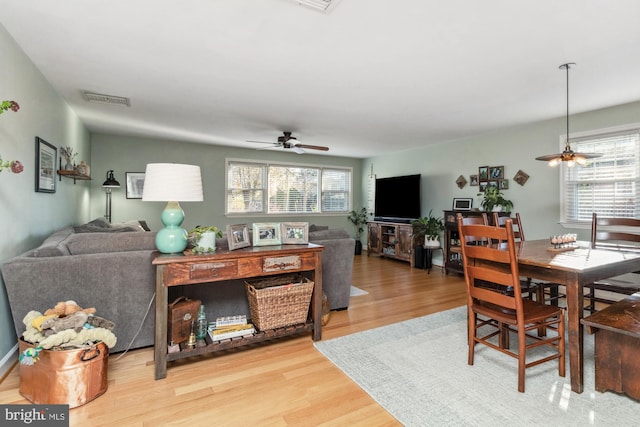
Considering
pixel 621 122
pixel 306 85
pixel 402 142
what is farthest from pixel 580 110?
pixel 306 85

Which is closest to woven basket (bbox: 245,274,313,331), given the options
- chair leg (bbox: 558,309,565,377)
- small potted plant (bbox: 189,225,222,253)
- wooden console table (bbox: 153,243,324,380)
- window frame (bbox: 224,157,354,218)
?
wooden console table (bbox: 153,243,324,380)

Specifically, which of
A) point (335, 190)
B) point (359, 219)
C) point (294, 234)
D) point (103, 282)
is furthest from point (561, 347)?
point (335, 190)

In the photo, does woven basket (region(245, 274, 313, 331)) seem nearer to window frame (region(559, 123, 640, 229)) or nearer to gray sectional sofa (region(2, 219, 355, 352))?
gray sectional sofa (region(2, 219, 355, 352))

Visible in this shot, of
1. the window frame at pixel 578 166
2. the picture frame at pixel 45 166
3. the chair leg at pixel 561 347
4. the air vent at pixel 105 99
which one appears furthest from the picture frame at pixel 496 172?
the picture frame at pixel 45 166

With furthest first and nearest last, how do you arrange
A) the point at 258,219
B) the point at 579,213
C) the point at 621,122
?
the point at 258,219 → the point at 579,213 → the point at 621,122

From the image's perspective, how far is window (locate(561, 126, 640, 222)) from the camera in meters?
3.55

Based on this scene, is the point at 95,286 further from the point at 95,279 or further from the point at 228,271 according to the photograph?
the point at 228,271

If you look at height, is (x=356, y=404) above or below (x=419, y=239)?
below

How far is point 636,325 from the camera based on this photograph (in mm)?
1775

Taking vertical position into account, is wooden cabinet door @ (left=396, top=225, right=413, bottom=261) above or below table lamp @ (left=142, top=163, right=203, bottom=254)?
below

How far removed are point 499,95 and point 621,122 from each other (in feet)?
5.30

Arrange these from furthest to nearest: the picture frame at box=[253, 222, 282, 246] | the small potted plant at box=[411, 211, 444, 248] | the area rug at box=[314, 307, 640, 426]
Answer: the small potted plant at box=[411, 211, 444, 248] < the picture frame at box=[253, 222, 282, 246] < the area rug at box=[314, 307, 640, 426]

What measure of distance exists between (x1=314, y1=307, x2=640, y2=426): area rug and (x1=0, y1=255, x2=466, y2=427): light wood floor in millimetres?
145

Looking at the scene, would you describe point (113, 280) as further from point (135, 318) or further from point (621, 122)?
point (621, 122)
